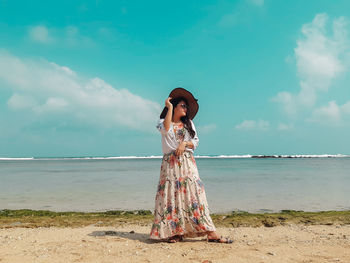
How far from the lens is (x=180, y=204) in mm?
5043

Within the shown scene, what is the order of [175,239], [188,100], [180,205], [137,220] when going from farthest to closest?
[137,220] < [188,100] < [175,239] < [180,205]

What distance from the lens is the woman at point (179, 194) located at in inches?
198

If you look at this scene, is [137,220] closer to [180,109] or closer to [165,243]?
[165,243]

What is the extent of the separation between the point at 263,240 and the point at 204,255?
159 cm

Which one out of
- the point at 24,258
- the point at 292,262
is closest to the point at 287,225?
the point at 292,262

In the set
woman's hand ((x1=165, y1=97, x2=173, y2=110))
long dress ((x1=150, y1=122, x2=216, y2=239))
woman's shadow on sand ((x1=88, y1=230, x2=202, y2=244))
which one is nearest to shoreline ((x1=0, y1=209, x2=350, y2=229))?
woman's shadow on sand ((x1=88, y1=230, x2=202, y2=244))

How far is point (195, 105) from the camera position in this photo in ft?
18.1

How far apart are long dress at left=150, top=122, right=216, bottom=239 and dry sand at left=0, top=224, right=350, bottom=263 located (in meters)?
0.25

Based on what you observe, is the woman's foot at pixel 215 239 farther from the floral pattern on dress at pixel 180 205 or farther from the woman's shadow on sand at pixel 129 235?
the woman's shadow on sand at pixel 129 235

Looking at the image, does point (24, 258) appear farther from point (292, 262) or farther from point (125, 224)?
point (292, 262)

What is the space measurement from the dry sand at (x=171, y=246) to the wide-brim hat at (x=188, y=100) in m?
2.26

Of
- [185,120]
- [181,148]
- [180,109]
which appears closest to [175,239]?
[181,148]

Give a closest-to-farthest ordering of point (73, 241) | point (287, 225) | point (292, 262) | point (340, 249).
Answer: point (292, 262) → point (340, 249) → point (73, 241) → point (287, 225)

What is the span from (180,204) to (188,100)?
188 cm
